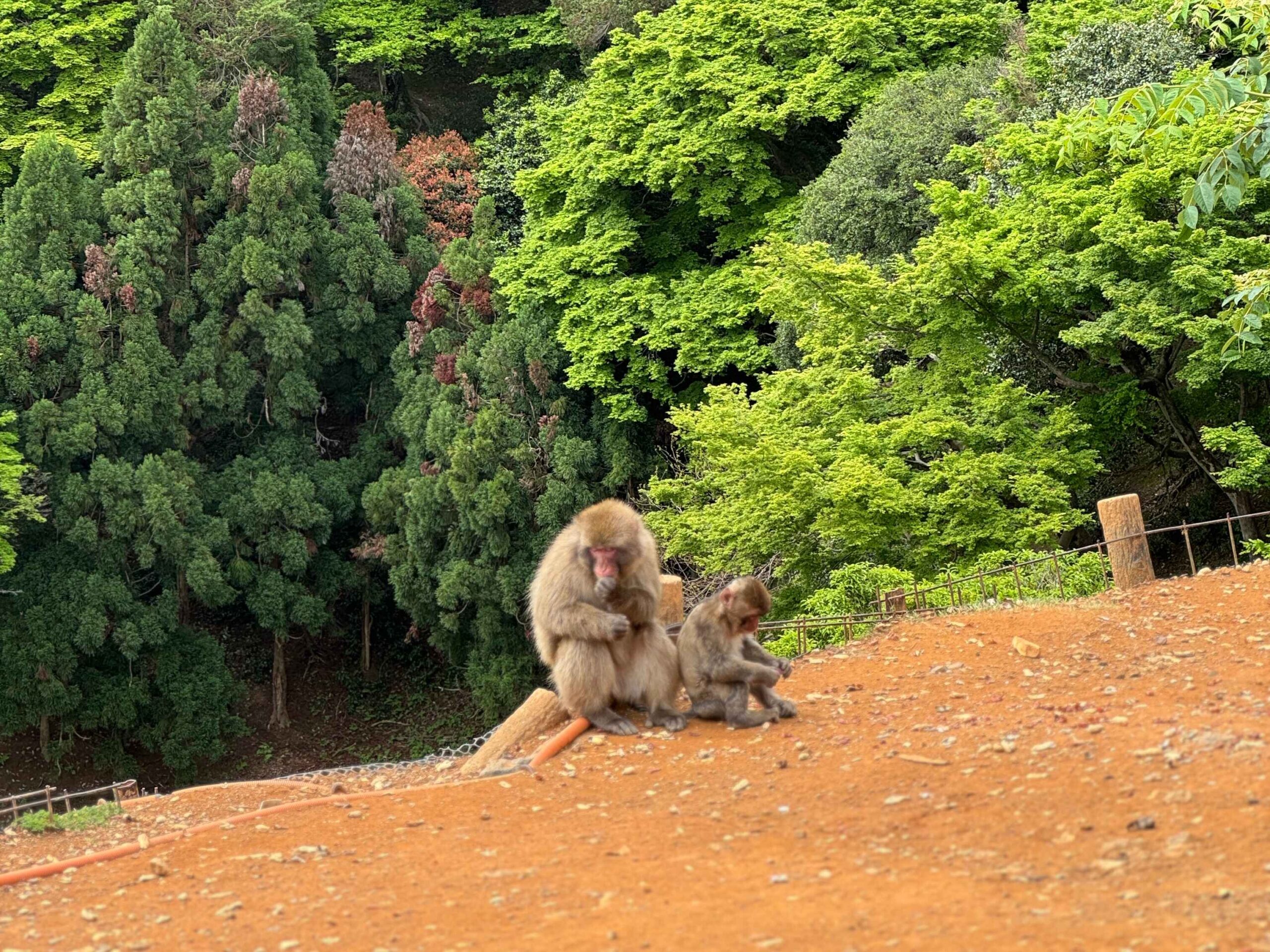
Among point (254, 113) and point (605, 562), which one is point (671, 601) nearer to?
point (605, 562)

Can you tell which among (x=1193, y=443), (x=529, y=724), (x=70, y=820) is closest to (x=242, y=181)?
(x=1193, y=443)

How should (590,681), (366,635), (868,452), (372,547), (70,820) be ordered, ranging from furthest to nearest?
(366,635), (372,547), (868,452), (70,820), (590,681)

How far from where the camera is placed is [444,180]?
94.2 feet

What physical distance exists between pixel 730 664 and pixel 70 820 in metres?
3.51

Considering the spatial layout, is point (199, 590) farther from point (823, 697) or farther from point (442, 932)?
point (442, 932)

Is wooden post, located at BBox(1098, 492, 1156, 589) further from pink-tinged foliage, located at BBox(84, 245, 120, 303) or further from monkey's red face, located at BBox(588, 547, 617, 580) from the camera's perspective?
pink-tinged foliage, located at BBox(84, 245, 120, 303)

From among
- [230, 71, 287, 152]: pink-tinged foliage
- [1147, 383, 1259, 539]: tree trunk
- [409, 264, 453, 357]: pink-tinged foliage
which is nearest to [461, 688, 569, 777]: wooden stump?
[1147, 383, 1259, 539]: tree trunk

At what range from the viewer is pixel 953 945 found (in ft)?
14.7

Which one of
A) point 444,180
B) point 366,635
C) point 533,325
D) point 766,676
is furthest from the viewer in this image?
point 444,180

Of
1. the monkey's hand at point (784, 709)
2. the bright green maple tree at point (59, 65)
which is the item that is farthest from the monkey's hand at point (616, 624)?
the bright green maple tree at point (59, 65)

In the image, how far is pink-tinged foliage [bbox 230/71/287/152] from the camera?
88.2 feet

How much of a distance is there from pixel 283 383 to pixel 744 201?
823cm

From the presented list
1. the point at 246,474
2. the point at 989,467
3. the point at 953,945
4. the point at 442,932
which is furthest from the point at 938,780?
the point at 246,474

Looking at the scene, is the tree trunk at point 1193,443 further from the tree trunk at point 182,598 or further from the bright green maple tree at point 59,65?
the bright green maple tree at point 59,65
